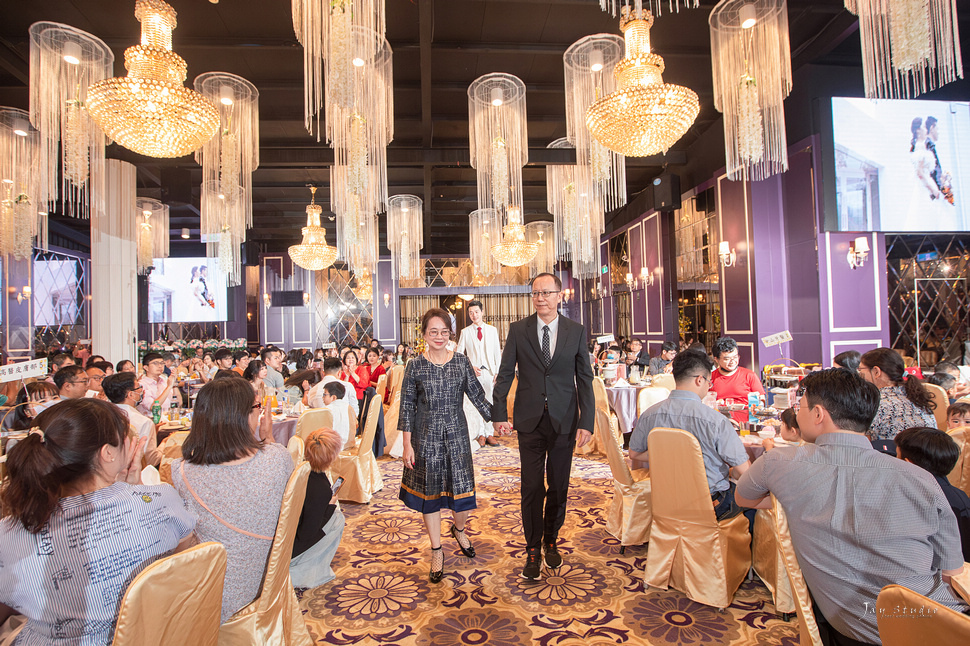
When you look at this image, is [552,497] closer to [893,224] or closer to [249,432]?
[249,432]

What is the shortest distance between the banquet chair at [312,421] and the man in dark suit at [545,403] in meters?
1.41

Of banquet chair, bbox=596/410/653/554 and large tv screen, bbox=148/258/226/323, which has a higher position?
large tv screen, bbox=148/258/226/323

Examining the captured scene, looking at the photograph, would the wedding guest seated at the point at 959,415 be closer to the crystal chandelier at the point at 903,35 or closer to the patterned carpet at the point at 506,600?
the patterned carpet at the point at 506,600

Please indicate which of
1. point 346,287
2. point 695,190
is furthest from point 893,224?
point 346,287

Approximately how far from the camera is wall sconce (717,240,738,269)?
25.0 ft

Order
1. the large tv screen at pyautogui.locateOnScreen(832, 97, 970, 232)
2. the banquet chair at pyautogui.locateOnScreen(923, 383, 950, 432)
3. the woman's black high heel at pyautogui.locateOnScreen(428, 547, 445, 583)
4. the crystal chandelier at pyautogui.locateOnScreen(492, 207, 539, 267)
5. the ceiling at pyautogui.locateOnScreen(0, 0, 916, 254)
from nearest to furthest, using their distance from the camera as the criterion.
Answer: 1. the woman's black high heel at pyautogui.locateOnScreen(428, 547, 445, 583)
2. the banquet chair at pyautogui.locateOnScreen(923, 383, 950, 432)
3. the ceiling at pyautogui.locateOnScreen(0, 0, 916, 254)
4. the large tv screen at pyautogui.locateOnScreen(832, 97, 970, 232)
5. the crystal chandelier at pyautogui.locateOnScreen(492, 207, 539, 267)

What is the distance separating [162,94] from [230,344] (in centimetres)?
1260

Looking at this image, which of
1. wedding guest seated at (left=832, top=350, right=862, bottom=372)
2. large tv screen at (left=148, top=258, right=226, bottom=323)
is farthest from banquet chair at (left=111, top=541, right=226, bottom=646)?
large tv screen at (left=148, top=258, right=226, bottom=323)

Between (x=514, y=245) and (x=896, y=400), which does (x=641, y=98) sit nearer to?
(x=896, y=400)

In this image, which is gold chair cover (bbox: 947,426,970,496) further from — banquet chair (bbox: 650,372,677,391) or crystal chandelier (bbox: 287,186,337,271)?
crystal chandelier (bbox: 287,186,337,271)

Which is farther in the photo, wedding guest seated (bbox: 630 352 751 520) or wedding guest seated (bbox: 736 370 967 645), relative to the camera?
wedding guest seated (bbox: 630 352 751 520)

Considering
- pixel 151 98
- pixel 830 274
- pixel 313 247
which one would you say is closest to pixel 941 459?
pixel 151 98

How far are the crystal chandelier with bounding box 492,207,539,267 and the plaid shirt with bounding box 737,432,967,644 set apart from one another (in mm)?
6740

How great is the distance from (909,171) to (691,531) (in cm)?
673
